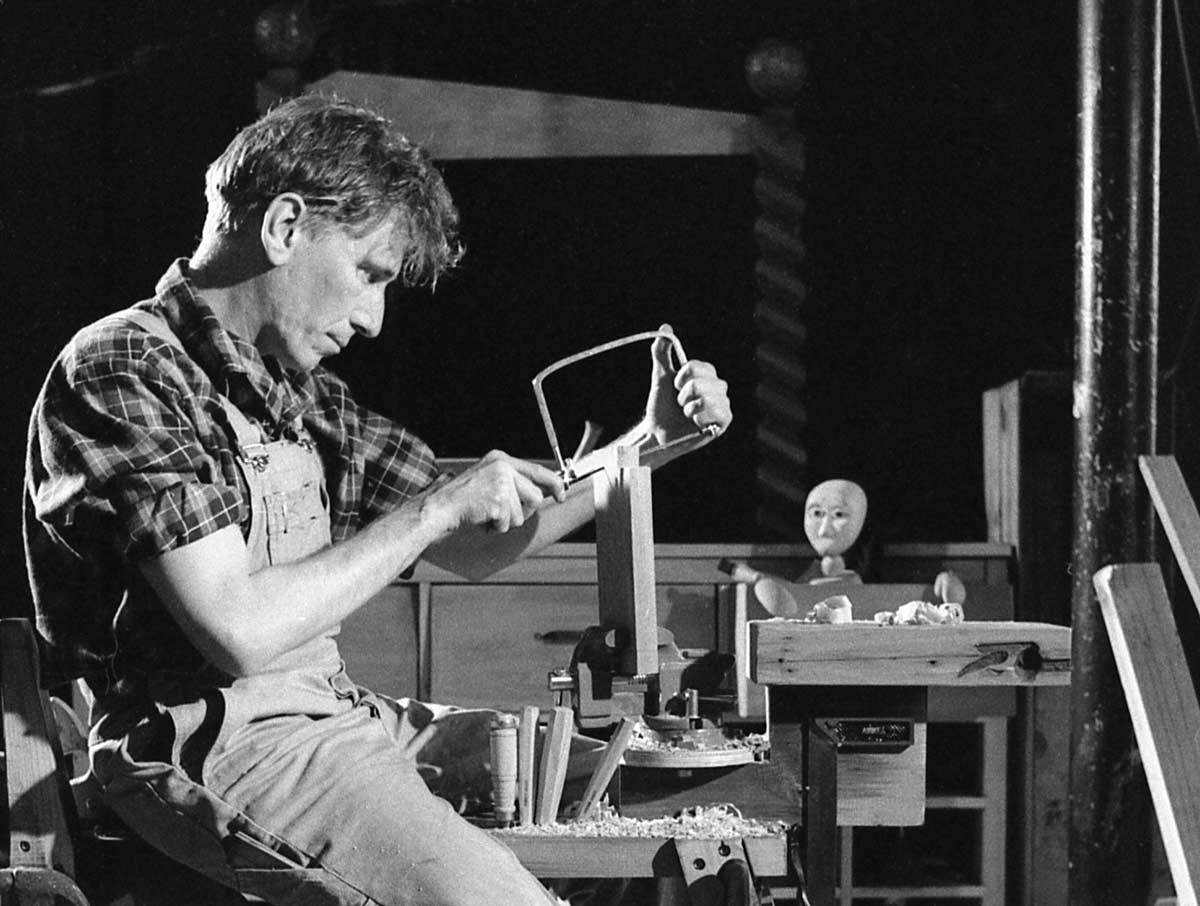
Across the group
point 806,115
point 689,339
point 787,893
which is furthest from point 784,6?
point 787,893

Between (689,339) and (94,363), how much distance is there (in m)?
2.93

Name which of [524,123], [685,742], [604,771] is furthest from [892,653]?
[524,123]

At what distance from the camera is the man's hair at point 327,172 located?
193 centimetres

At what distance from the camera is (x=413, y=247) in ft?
6.79

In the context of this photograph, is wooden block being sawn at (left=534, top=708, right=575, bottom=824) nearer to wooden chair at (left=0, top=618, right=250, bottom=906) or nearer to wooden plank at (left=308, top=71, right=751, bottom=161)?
wooden chair at (left=0, top=618, right=250, bottom=906)

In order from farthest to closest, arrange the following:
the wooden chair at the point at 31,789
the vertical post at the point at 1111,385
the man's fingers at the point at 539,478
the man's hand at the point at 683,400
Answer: the vertical post at the point at 1111,385 → the man's hand at the point at 683,400 → the man's fingers at the point at 539,478 → the wooden chair at the point at 31,789

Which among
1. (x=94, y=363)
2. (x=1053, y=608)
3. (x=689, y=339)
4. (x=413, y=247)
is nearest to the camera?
(x=94, y=363)

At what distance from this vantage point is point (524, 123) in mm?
4465

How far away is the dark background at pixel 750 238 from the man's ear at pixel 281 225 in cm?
249

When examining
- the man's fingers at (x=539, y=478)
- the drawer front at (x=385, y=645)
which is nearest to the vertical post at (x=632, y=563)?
the man's fingers at (x=539, y=478)

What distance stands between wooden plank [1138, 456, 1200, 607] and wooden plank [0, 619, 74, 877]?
5.09 feet

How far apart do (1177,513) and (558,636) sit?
6.12ft

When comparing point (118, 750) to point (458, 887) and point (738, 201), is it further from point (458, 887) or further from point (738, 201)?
point (738, 201)

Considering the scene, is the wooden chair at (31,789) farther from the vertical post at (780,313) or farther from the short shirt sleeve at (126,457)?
the vertical post at (780,313)
